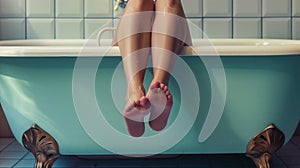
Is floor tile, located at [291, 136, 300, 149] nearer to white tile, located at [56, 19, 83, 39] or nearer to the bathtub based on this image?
the bathtub

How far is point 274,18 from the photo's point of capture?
6.25ft

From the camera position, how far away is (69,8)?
6.29 ft

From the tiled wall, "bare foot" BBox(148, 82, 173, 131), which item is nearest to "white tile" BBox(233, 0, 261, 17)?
the tiled wall

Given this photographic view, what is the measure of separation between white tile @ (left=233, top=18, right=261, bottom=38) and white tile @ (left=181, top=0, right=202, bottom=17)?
0.20 meters

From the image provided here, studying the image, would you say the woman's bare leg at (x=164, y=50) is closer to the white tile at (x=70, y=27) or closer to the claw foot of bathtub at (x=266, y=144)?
the claw foot of bathtub at (x=266, y=144)

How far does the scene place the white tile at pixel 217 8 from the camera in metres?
1.90

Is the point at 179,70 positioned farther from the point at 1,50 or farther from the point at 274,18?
the point at 274,18

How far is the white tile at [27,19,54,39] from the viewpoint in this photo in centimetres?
192

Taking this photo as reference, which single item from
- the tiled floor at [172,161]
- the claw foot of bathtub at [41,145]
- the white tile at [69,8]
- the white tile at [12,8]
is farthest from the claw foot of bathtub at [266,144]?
the white tile at [12,8]

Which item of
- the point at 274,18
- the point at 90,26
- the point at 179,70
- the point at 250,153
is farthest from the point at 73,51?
the point at 274,18

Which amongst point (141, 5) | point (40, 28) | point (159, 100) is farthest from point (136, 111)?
point (40, 28)

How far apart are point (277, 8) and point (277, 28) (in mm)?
103

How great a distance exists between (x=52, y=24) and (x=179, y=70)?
3.28 feet

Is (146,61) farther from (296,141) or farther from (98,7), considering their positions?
(296,141)
